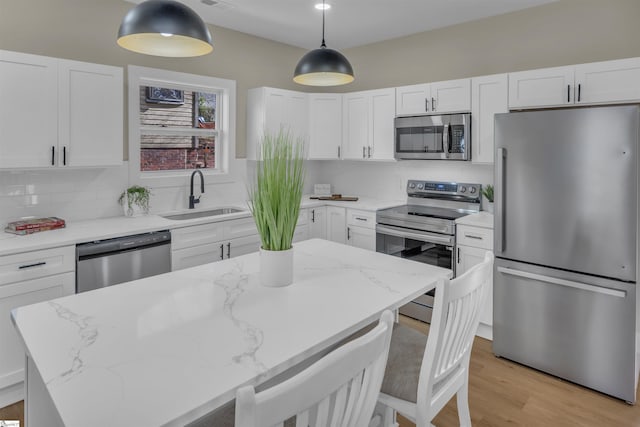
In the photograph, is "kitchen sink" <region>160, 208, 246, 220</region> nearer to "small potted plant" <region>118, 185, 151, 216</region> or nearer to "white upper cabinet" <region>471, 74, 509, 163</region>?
"small potted plant" <region>118, 185, 151, 216</region>

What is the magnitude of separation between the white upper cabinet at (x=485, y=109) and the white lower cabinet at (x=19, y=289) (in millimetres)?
3213

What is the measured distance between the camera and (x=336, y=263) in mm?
2188

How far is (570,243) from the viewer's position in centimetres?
263

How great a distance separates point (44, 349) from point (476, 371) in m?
2.61

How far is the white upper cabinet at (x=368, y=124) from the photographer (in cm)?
423

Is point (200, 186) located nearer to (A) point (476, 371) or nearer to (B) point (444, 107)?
(B) point (444, 107)

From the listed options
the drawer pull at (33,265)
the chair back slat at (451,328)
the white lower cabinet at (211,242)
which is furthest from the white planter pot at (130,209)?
the chair back slat at (451,328)

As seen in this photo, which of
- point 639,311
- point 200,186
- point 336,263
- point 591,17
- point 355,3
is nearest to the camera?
point 336,263

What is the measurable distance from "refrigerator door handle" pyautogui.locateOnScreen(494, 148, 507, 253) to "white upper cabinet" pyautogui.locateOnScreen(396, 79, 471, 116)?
87 cm

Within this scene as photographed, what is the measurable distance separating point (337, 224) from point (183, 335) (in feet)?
10.3

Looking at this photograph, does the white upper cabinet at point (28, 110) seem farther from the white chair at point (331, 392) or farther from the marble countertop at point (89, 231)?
the white chair at point (331, 392)

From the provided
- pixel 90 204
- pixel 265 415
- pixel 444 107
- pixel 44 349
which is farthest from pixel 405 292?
pixel 90 204

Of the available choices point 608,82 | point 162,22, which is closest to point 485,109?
point 608,82

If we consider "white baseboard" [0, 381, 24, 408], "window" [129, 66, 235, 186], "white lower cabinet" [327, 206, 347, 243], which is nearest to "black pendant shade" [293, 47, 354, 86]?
"window" [129, 66, 235, 186]
